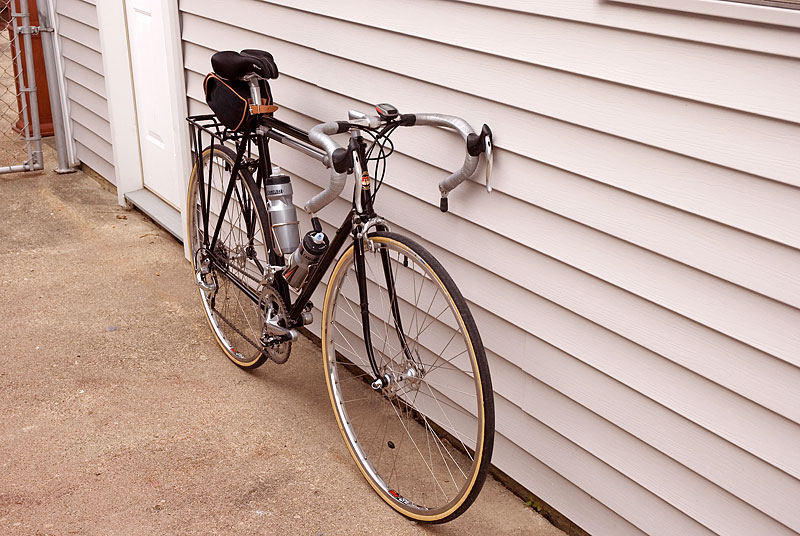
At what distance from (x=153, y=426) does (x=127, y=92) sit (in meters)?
2.38

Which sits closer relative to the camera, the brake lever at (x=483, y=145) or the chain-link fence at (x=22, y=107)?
the brake lever at (x=483, y=145)

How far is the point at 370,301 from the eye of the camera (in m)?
2.96

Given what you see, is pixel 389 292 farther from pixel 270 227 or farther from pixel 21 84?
pixel 21 84

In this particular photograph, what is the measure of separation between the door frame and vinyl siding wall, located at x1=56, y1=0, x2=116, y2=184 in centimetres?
16

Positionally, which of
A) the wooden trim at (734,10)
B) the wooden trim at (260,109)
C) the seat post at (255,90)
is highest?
the wooden trim at (734,10)

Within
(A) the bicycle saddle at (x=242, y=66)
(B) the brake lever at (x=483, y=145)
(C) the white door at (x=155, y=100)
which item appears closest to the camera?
(B) the brake lever at (x=483, y=145)

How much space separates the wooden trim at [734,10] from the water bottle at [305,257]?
3.81ft

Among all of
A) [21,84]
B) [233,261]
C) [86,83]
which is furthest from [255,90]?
[21,84]

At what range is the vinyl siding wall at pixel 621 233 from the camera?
171 cm

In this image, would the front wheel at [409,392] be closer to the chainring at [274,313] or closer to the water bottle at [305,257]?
the water bottle at [305,257]

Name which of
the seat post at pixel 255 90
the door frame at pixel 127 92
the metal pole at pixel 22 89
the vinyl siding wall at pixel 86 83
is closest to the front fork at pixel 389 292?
the seat post at pixel 255 90

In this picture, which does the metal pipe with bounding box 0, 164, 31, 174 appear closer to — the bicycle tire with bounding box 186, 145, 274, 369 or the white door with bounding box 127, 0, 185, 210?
the white door with bounding box 127, 0, 185, 210

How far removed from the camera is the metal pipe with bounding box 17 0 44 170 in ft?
15.9

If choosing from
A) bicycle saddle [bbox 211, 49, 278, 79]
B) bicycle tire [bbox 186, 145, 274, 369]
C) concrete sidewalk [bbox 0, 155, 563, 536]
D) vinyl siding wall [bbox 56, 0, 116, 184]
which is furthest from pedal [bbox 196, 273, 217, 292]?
vinyl siding wall [bbox 56, 0, 116, 184]
